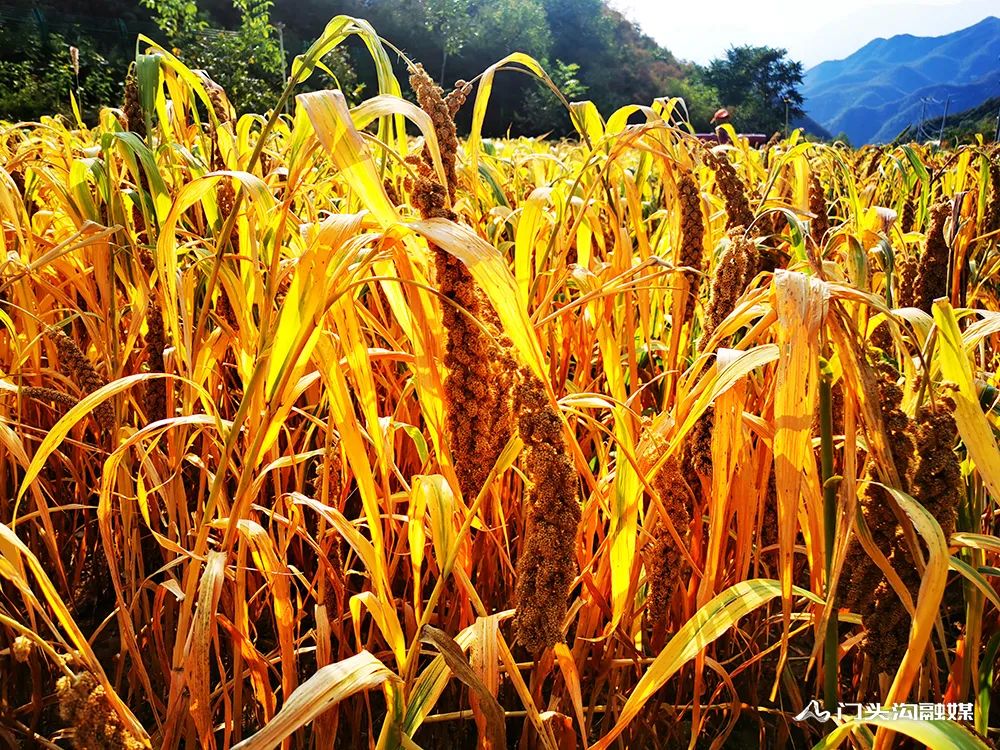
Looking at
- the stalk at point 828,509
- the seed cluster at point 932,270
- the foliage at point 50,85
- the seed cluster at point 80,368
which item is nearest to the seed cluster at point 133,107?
the seed cluster at point 80,368

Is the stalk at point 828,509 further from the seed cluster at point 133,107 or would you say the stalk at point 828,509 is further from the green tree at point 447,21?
the green tree at point 447,21

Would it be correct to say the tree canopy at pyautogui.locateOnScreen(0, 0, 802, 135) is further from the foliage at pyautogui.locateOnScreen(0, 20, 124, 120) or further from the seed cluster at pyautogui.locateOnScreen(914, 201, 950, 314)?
the seed cluster at pyautogui.locateOnScreen(914, 201, 950, 314)

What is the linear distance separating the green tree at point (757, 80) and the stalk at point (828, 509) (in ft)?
142

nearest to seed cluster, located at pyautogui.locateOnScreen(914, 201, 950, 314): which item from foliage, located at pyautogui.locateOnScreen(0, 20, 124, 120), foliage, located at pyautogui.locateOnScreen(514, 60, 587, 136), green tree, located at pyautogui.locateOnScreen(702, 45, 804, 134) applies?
foliage, located at pyautogui.locateOnScreen(0, 20, 124, 120)

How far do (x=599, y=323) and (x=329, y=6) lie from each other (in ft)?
103

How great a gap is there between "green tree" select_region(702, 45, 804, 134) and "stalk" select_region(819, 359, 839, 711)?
142ft

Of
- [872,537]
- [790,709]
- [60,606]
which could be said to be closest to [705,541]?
[790,709]

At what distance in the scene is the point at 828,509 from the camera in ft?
2.27

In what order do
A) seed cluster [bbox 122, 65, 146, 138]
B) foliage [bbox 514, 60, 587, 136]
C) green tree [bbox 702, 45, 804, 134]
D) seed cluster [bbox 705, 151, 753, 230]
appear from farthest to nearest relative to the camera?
green tree [bbox 702, 45, 804, 134], foliage [bbox 514, 60, 587, 136], seed cluster [bbox 122, 65, 146, 138], seed cluster [bbox 705, 151, 753, 230]

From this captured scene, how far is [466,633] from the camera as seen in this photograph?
764mm

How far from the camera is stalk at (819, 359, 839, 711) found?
672 millimetres

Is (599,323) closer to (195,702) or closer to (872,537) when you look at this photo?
(872,537)

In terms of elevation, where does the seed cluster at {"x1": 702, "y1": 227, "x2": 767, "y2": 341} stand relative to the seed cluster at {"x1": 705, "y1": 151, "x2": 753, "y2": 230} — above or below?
below

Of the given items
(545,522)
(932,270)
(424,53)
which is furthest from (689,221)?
(424,53)
